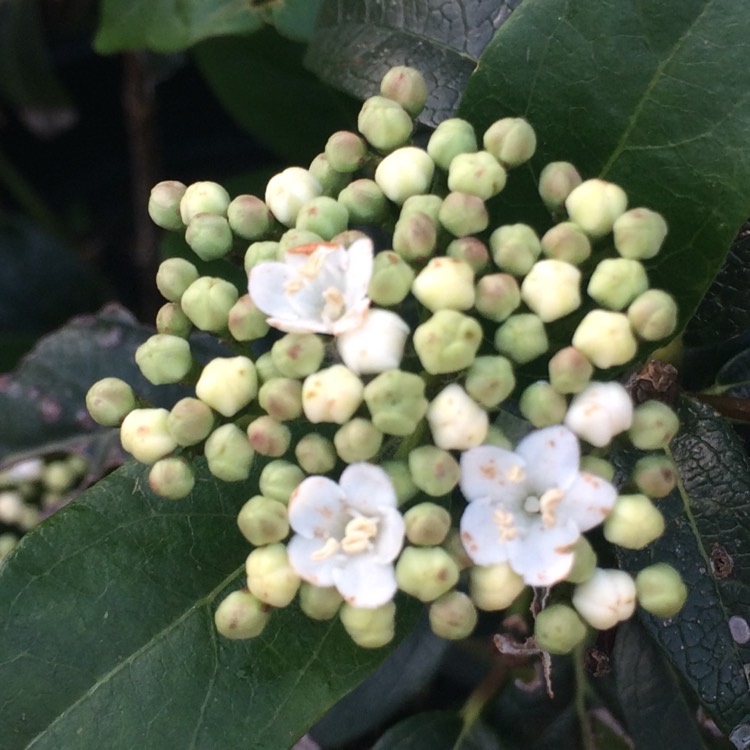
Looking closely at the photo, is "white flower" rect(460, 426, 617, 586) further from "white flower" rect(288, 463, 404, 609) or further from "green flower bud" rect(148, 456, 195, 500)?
"green flower bud" rect(148, 456, 195, 500)

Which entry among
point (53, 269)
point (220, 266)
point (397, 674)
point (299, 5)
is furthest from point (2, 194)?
point (397, 674)

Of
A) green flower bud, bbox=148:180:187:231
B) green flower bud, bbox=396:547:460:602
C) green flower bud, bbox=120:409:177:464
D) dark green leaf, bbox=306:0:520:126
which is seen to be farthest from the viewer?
dark green leaf, bbox=306:0:520:126

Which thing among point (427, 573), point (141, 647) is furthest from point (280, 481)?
point (141, 647)

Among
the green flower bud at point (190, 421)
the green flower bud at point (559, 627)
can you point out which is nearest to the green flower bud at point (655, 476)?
the green flower bud at point (559, 627)

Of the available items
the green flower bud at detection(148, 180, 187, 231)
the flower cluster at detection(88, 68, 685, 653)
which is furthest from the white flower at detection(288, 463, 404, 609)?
the green flower bud at detection(148, 180, 187, 231)

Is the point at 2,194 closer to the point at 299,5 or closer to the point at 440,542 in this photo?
the point at 299,5

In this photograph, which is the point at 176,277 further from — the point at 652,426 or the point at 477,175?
the point at 652,426

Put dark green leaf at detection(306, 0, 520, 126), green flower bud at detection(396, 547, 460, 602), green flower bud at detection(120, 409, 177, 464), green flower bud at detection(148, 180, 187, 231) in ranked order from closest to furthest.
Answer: green flower bud at detection(396, 547, 460, 602), green flower bud at detection(120, 409, 177, 464), green flower bud at detection(148, 180, 187, 231), dark green leaf at detection(306, 0, 520, 126)
